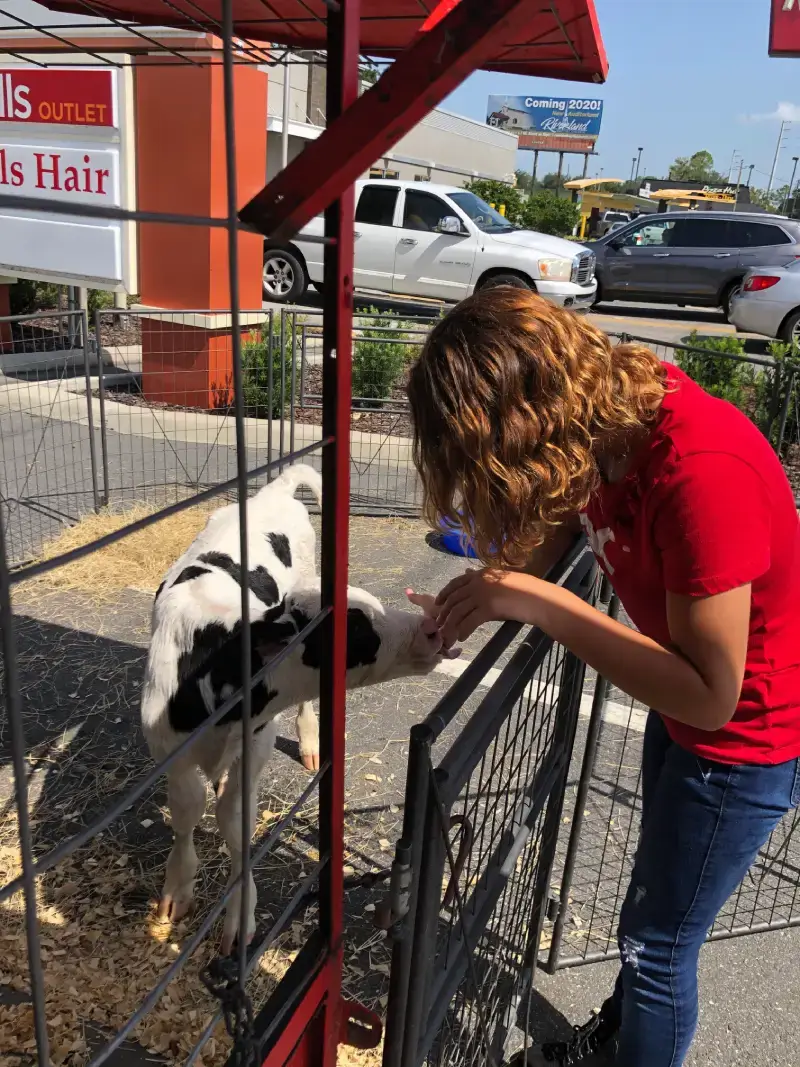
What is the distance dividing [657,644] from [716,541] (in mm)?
232

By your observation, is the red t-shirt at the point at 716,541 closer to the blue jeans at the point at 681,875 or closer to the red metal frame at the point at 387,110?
the blue jeans at the point at 681,875

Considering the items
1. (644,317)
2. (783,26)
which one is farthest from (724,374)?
(644,317)

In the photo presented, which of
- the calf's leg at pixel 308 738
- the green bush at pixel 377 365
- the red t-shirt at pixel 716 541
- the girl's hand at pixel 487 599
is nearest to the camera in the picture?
the red t-shirt at pixel 716 541

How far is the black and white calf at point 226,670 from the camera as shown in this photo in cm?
234

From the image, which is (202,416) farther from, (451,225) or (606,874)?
(451,225)

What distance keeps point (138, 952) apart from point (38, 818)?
0.80 m

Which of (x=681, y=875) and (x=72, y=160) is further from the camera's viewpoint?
(x=72, y=160)

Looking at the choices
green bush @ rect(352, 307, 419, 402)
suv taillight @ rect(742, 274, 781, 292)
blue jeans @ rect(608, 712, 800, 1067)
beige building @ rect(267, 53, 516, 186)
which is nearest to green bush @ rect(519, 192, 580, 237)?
beige building @ rect(267, 53, 516, 186)

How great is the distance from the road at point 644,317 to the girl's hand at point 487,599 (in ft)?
35.9

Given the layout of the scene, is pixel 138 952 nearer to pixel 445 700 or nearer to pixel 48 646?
pixel 445 700

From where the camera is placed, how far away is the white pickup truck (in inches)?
519

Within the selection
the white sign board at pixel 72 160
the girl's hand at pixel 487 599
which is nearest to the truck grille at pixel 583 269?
the white sign board at pixel 72 160

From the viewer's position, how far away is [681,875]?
1762 mm

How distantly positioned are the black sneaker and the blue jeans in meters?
0.29
